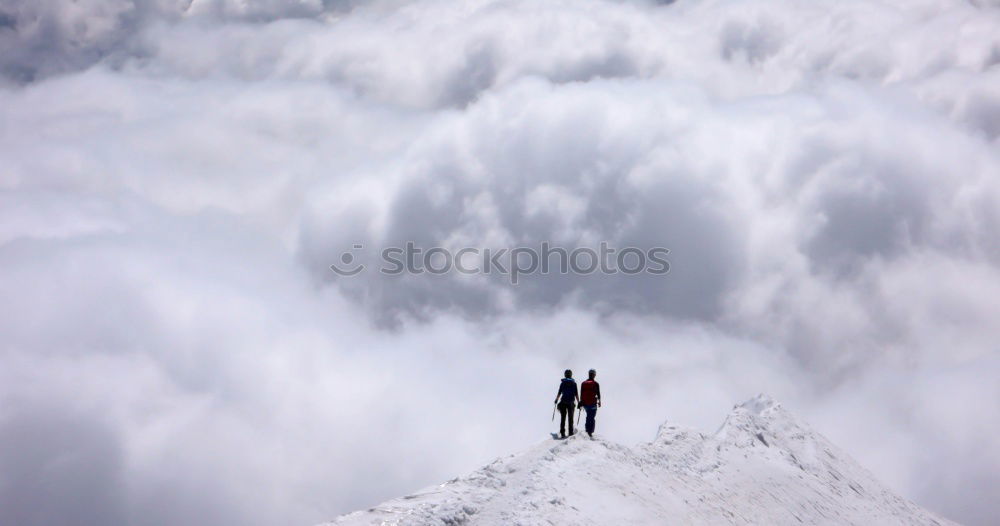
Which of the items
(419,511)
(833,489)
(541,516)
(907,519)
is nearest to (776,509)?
(833,489)

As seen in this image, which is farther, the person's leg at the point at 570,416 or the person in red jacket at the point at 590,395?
the person's leg at the point at 570,416

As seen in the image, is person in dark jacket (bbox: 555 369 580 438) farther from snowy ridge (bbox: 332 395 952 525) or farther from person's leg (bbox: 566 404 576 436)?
snowy ridge (bbox: 332 395 952 525)

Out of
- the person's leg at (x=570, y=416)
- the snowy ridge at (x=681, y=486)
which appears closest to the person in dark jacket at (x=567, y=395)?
the person's leg at (x=570, y=416)

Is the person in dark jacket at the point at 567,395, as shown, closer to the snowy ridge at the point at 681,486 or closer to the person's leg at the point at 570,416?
the person's leg at the point at 570,416

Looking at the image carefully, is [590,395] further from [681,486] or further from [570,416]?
[681,486]

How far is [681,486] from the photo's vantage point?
34.3 metres

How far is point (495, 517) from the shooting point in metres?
26.6

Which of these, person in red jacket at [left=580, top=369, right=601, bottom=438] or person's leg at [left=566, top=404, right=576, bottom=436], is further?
person's leg at [left=566, top=404, right=576, bottom=436]

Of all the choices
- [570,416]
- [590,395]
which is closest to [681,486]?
[570,416]

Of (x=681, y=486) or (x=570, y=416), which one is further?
(x=681, y=486)

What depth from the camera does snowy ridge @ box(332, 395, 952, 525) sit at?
89.0ft


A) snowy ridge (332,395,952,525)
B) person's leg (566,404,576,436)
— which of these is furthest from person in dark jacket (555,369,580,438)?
snowy ridge (332,395,952,525)

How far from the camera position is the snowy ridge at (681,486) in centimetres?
2712

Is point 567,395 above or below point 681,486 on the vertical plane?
above
